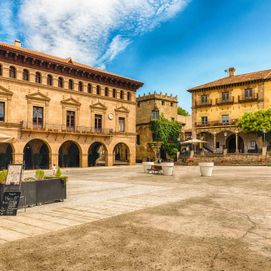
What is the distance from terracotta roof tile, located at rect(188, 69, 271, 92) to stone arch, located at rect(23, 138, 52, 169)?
1082 inches

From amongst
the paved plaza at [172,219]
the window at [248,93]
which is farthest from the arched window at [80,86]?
the paved plaza at [172,219]

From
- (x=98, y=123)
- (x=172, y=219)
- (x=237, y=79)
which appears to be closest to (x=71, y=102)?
(x=98, y=123)

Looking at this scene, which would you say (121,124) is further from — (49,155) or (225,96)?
(225,96)

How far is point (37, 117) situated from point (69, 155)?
8.05 meters

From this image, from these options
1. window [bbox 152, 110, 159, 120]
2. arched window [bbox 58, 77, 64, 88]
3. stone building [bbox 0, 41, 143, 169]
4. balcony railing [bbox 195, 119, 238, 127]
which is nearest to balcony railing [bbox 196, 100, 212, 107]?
balcony railing [bbox 195, 119, 238, 127]

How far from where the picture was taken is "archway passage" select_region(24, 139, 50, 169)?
34781 mm

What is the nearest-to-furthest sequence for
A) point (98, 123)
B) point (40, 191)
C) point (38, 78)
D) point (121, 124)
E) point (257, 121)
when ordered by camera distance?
1. point (40, 191)
2. point (38, 78)
3. point (98, 123)
4. point (121, 124)
5. point (257, 121)

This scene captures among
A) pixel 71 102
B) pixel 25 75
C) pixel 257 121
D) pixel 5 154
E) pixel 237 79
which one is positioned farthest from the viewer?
pixel 237 79

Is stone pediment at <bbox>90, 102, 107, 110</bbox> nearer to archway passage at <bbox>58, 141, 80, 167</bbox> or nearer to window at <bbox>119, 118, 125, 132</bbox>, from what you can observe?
window at <bbox>119, 118, 125, 132</bbox>

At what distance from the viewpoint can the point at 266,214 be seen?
816 centimetres

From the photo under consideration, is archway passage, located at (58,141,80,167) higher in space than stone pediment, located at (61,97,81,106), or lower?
lower

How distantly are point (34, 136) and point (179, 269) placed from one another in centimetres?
2949

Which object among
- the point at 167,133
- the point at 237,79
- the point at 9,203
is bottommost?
the point at 9,203

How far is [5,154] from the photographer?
108ft
